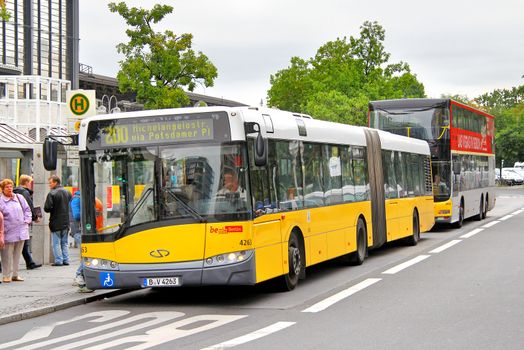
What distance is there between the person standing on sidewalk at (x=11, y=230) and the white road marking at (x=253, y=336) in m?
6.52

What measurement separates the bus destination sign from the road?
217cm

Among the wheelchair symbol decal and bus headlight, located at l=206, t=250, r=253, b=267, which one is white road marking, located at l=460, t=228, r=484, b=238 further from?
the wheelchair symbol decal

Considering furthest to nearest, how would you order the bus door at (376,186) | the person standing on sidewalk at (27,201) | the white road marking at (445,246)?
the white road marking at (445,246), the bus door at (376,186), the person standing on sidewalk at (27,201)

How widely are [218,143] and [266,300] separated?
2.22m

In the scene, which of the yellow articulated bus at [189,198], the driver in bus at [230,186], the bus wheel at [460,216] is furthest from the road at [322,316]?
the bus wheel at [460,216]

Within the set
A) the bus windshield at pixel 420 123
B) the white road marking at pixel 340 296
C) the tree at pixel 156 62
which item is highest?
the tree at pixel 156 62

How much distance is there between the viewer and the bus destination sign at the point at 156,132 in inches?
469

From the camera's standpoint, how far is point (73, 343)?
9320 mm

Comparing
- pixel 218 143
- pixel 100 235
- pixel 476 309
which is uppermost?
pixel 218 143

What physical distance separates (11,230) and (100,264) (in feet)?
11.9

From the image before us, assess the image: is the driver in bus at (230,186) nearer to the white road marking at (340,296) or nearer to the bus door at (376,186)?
the white road marking at (340,296)

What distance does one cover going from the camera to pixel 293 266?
43.9 feet

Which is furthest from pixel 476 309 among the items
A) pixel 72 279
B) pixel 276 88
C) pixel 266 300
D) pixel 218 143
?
pixel 276 88

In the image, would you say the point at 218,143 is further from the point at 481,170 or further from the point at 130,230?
the point at 481,170
